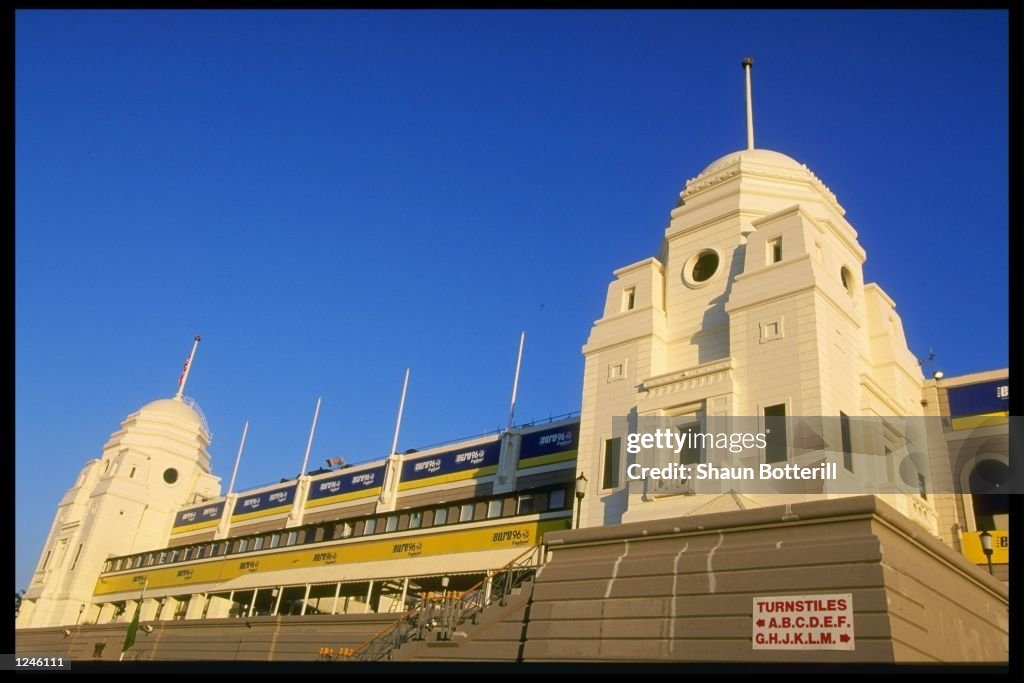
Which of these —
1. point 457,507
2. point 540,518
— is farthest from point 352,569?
point 540,518

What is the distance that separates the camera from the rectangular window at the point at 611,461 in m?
25.8

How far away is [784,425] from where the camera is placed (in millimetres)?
22328

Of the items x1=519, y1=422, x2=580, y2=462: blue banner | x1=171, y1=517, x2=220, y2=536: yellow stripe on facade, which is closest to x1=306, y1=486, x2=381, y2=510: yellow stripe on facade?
x1=171, y1=517, x2=220, y2=536: yellow stripe on facade

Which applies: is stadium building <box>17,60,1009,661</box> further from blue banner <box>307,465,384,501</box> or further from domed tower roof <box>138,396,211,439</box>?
domed tower roof <box>138,396,211,439</box>

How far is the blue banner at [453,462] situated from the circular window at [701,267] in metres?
15.5

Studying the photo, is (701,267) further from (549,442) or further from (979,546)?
(979,546)

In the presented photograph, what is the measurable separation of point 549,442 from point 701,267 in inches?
493

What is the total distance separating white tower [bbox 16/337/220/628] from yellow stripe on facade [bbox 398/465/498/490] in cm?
2811

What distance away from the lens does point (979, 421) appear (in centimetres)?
2845

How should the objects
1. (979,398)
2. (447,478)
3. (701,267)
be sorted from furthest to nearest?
(447,478), (701,267), (979,398)

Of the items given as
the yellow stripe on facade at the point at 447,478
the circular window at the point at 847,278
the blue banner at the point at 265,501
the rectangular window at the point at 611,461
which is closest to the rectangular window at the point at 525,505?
the rectangular window at the point at 611,461

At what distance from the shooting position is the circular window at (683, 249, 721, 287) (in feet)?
94.6

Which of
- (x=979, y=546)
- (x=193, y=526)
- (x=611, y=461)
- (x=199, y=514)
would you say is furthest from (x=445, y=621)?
(x=193, y=526)

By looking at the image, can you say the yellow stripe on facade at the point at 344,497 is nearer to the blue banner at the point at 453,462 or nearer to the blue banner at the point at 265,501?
the blue banner at the point at 265,501
